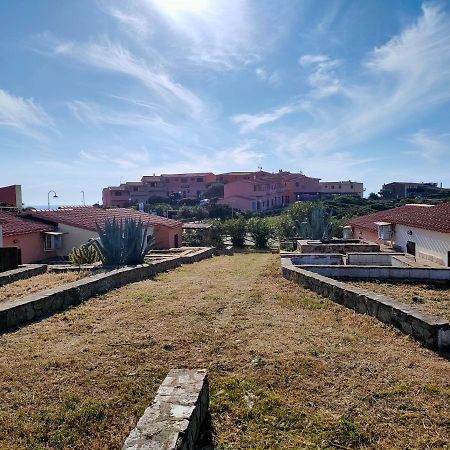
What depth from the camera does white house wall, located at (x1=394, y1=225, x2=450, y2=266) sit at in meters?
16.8

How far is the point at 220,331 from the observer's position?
260 inches

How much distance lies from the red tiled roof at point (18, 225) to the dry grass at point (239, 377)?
15582 millimetres

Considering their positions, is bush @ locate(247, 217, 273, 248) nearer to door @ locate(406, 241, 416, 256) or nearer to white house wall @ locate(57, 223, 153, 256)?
door @ locate(406, 241, 416, 256)

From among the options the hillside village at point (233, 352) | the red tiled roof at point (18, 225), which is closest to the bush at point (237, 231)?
the red tiled roof at point (18, 225)

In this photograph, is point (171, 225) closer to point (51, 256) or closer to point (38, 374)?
point (51, 256)

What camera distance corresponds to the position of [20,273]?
39.7 ft

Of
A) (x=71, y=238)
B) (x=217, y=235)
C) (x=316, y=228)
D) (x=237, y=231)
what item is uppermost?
(x=316, y=228)

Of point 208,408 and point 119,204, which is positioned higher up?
point 119,204

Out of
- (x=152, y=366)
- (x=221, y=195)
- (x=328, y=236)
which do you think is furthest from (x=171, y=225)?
(x=221, y=195)

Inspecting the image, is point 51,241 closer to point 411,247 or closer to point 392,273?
point 392,273

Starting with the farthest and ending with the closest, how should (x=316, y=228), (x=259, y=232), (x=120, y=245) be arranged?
(x=259, y=232)
(x=316, y=228)
(x=120, y=245)

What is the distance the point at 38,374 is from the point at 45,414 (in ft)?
3.29

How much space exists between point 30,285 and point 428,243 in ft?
52.6

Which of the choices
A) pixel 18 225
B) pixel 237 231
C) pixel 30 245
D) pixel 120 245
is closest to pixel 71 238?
pixel 30 245
